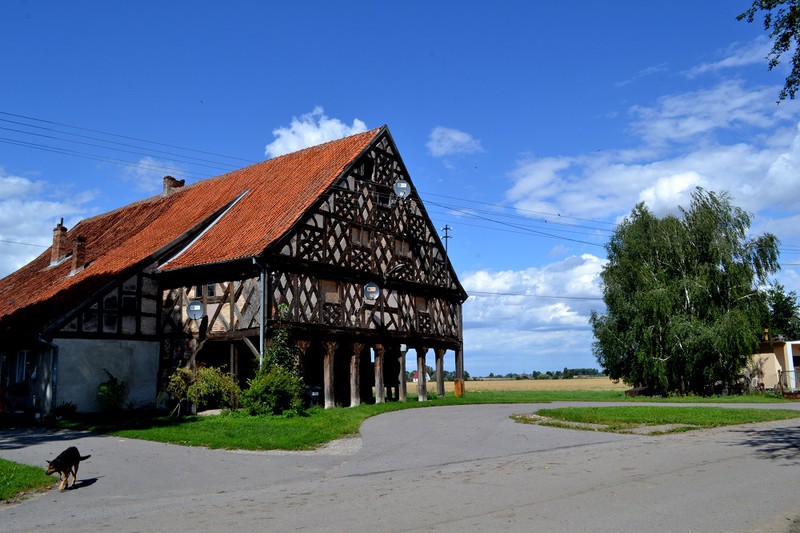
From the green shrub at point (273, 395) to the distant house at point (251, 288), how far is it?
7.55 feet

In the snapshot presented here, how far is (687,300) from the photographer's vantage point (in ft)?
128

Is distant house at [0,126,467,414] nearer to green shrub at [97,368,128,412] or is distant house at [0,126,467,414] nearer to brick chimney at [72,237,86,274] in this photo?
brick chimney at [72,237,86,274]

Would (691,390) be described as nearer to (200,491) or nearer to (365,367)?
(365,367)

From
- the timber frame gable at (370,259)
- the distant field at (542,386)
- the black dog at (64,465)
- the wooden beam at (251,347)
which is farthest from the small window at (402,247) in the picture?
the distant field at (542,386)

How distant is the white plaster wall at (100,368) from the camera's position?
75.6 feet

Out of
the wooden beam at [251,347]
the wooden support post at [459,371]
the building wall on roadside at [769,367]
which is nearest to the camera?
the wooden beam at [251,347]

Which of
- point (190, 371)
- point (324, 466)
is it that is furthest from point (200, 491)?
point (190, 371)

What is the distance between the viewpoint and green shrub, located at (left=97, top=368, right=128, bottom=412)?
2311cm

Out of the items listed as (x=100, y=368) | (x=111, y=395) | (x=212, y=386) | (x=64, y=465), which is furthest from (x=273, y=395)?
(x=64, y=465)

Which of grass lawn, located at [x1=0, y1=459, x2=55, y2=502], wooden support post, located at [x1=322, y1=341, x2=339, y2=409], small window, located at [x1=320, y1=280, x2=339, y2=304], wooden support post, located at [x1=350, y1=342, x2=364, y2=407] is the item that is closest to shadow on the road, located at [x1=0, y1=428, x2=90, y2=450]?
grass lawn, located at [x1=0, y1=459, x2=55, y2=502]

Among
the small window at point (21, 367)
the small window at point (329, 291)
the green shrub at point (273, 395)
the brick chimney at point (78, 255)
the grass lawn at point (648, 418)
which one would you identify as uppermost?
the brick chimney at point (78, 255)

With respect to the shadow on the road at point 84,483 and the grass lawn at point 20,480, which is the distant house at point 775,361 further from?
the grass lawn at point 20,480

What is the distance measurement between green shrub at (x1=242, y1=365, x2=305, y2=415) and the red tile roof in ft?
14.5

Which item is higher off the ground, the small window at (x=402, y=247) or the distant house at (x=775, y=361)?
the small window at (x=402, y=247)
